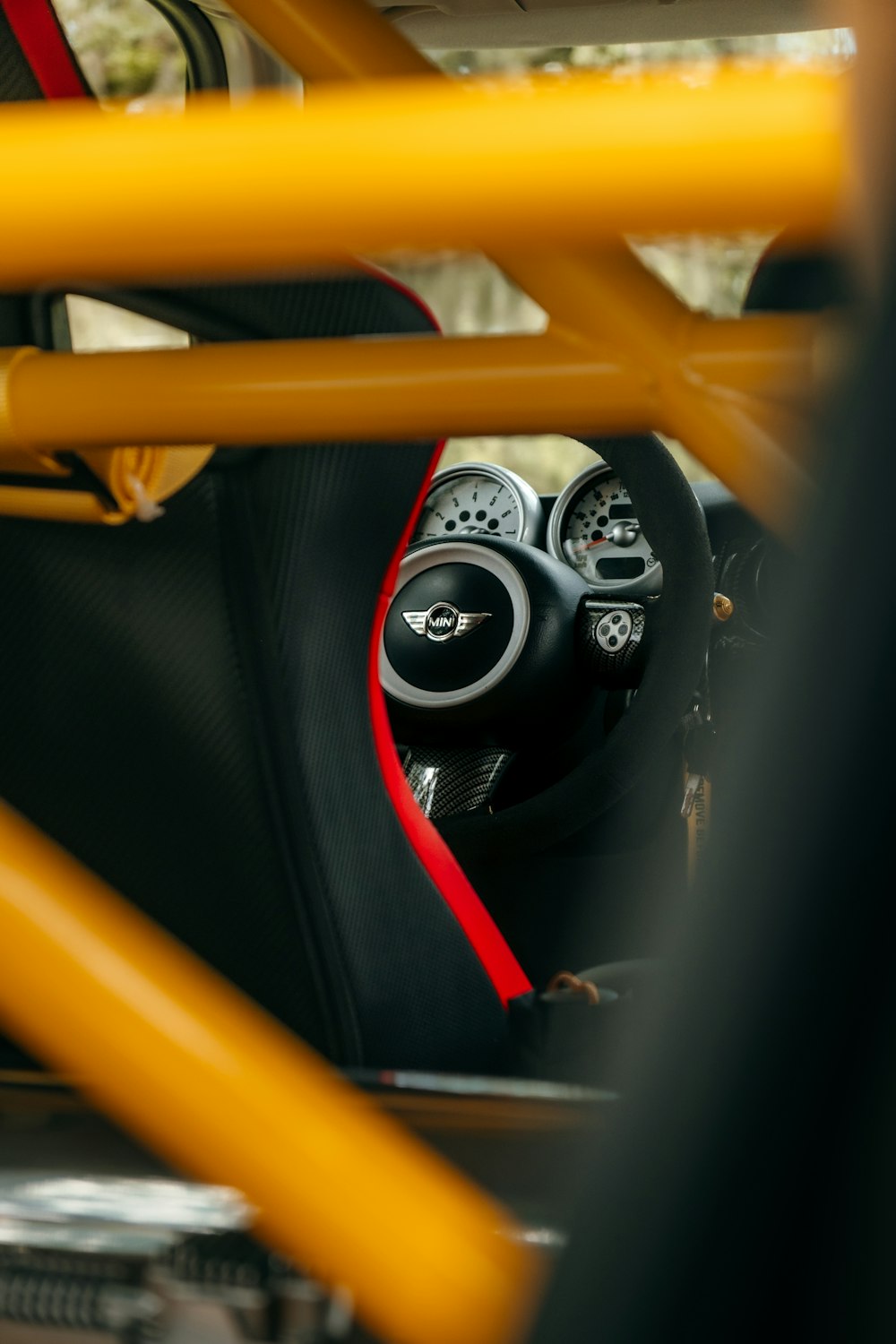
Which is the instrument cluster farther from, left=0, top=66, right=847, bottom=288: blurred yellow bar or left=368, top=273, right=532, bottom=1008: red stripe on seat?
left=0, top=66, right=847, bottom=288: blurred yellow bar

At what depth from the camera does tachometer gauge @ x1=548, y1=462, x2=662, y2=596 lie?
2.15 m

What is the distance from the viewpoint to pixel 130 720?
1.04 metres

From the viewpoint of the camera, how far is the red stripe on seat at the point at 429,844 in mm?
1080

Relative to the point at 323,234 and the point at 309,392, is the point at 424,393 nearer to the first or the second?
the point at 309,392

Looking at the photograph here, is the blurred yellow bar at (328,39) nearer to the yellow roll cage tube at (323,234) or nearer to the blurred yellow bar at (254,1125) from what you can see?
the yellow roll cage tube at (323,234)

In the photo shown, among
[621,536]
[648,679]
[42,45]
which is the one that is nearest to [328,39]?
[42,45]

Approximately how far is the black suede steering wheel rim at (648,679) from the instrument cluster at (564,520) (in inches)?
8.4

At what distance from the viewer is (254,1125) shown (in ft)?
1.52

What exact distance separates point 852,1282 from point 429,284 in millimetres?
13607

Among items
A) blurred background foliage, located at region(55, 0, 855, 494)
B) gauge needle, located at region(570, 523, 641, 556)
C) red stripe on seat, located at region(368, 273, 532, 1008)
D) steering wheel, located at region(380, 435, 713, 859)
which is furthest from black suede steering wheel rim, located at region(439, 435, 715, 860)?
blurred background foliage, located at region(55, 0, 855, 494)

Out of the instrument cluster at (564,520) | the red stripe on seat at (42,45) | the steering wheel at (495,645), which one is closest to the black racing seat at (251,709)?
the red stripe on seat at (42,45)

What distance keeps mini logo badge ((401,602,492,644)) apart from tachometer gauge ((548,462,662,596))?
0.63 ft

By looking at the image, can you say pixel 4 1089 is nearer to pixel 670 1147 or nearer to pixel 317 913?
pixel 317 913

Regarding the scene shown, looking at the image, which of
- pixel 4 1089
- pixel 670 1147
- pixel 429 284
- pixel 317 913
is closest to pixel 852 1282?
pixel 670 1147
